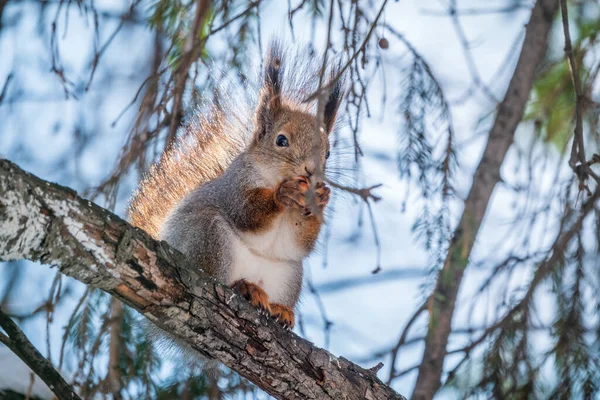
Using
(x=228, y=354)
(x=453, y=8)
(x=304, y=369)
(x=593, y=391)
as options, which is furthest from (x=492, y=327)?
(x=453, y=8)

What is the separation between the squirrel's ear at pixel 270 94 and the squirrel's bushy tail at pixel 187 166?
9cm

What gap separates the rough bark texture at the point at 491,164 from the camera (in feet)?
7.24

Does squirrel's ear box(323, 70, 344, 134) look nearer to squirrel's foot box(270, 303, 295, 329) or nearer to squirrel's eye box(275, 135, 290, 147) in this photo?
squirrel's eye box(275, 135, 290, 147)

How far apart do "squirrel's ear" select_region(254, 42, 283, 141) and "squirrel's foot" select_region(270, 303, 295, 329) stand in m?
0.60

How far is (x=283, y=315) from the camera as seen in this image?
1.90 metres

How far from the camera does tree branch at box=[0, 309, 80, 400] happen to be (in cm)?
135

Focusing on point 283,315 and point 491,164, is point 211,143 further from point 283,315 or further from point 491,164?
point 491,164

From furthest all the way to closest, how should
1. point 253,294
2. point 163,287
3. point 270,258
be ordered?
Result: 1. point 270,258
2. point 253,294
3. point 163,287

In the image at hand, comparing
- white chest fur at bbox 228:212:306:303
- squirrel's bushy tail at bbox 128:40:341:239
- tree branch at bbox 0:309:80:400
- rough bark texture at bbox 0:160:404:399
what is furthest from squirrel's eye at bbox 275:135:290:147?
tree branch at bbox 0:309:80:400

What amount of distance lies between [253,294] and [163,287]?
1.34 feet

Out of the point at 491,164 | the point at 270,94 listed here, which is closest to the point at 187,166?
the point at 270,94

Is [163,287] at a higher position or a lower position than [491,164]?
lower

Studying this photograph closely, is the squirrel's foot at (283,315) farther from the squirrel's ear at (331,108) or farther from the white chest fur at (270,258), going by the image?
the squirrel's ear at (331,108)

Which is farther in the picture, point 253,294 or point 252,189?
point 252,189
